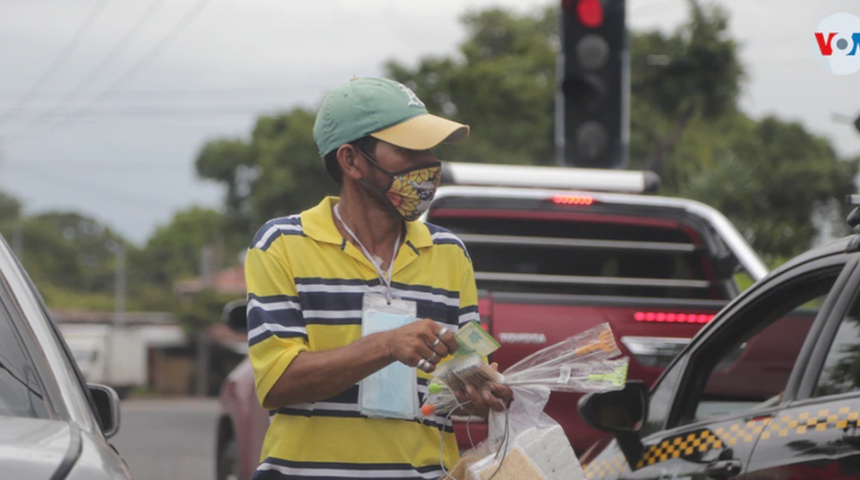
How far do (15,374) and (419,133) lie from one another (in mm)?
1046

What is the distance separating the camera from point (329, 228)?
12.3 ft

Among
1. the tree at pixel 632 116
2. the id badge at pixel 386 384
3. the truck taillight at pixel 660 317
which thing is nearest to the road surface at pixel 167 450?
the truck taillight at pixel 660 317

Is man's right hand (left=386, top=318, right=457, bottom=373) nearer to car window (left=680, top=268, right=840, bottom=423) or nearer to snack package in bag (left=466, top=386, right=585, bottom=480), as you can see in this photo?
snack package in bag (left=466, top=386, right=585, bottom=480)

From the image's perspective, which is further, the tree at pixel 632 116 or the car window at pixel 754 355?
the tree at pixel 632 116

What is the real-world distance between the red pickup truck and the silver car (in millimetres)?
2711

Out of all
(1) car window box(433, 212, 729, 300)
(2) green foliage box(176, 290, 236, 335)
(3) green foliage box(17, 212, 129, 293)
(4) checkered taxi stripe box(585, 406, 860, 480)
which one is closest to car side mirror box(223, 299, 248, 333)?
(1) car window box(433, 212, 729, 300)

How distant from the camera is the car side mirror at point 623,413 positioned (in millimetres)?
A: 4555

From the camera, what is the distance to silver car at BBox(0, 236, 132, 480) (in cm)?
294

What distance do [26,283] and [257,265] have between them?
541 millimetres

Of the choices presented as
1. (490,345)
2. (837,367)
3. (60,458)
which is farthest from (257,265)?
(837,367)

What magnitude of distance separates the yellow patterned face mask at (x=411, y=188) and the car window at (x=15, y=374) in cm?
88

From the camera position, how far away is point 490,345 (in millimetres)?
3404

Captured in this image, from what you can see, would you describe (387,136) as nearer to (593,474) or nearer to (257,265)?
(257,265)

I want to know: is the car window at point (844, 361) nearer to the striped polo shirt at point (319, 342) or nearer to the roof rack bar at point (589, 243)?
the striped polo shirt at point (319, 342)
